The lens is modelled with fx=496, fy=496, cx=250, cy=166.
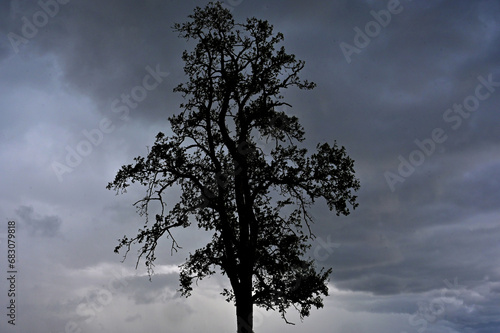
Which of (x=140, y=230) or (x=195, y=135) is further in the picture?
(x=195, y=135)

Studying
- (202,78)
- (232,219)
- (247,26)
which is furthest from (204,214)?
(247,26)

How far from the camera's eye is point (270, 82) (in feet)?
82.3

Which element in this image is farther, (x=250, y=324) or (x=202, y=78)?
(x=202, y=78)

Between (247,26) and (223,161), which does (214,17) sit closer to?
(247,26)

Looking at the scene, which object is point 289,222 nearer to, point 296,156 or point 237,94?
point 296,156

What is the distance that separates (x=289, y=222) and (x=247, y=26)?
32.6ft

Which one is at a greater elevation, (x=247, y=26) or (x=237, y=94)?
(x=247, y=26)

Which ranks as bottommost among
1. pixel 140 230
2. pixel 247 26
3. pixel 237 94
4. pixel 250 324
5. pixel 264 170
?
pixel 250 324

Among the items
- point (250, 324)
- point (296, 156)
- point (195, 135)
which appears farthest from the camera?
point (195, 135)

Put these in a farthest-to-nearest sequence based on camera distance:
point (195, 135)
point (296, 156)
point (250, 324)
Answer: point (195, 135) → point (296, 156) → point (250, 324)

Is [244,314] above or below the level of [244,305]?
below

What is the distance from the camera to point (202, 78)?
25281mm

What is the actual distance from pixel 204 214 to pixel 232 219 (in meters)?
1.41

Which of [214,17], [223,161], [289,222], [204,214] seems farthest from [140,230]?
[214,17]
